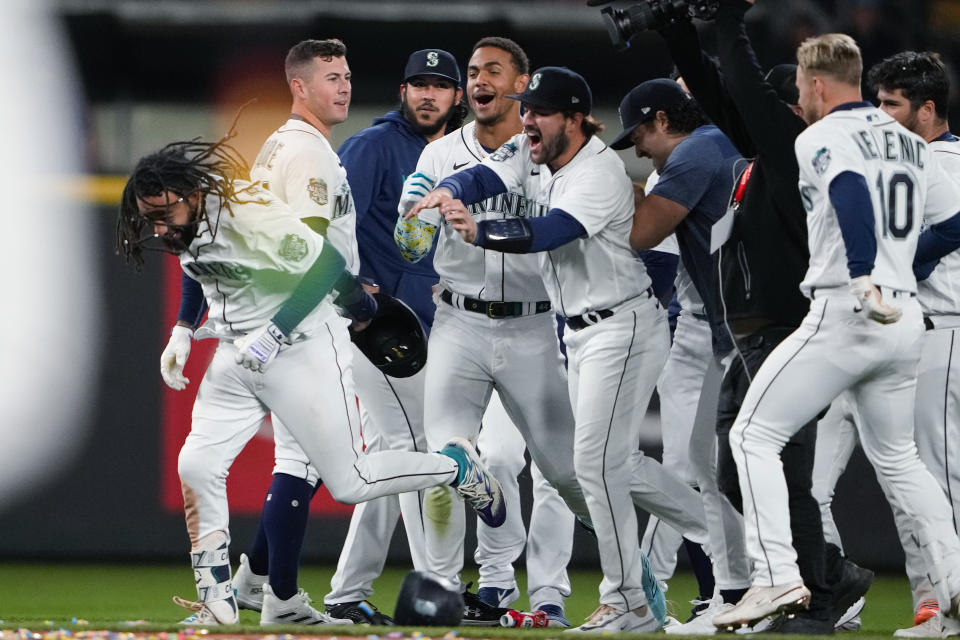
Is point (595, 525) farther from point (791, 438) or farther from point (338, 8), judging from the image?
point (338, 8)

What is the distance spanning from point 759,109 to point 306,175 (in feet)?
A: 5.74

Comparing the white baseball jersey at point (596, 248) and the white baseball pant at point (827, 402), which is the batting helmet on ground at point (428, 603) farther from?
the white baseball jersey at point (596, 248)

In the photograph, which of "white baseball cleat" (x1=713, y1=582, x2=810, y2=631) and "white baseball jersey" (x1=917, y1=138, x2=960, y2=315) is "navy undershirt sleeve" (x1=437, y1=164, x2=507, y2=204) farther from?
"white baseball cleat" (x1=713, y1=582, x2=810, y2=631)

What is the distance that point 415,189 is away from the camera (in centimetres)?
523

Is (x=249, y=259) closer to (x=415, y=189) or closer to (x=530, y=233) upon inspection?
(x=415, y=189)

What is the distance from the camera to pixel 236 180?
4.81 metres

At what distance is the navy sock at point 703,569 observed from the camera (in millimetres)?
5605

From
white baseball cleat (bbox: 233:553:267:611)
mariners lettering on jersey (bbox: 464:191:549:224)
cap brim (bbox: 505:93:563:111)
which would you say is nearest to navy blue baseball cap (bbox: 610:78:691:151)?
cap brim (bbox: 505:93:563:111)

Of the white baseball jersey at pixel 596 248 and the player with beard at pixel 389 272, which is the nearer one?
the white baseball jersey at pixel 596 248

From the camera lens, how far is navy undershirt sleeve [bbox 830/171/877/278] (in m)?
4.05

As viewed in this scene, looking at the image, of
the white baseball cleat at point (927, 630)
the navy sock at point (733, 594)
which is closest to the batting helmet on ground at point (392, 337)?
the navy sock at point (733, 594)

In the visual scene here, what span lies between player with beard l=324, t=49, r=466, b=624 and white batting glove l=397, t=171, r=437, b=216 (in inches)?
23.4

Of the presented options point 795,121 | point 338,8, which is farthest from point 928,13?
point 795,121

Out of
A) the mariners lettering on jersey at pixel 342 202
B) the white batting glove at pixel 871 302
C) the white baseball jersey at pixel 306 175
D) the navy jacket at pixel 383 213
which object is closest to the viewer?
the white batting glove at pixel 871 302
